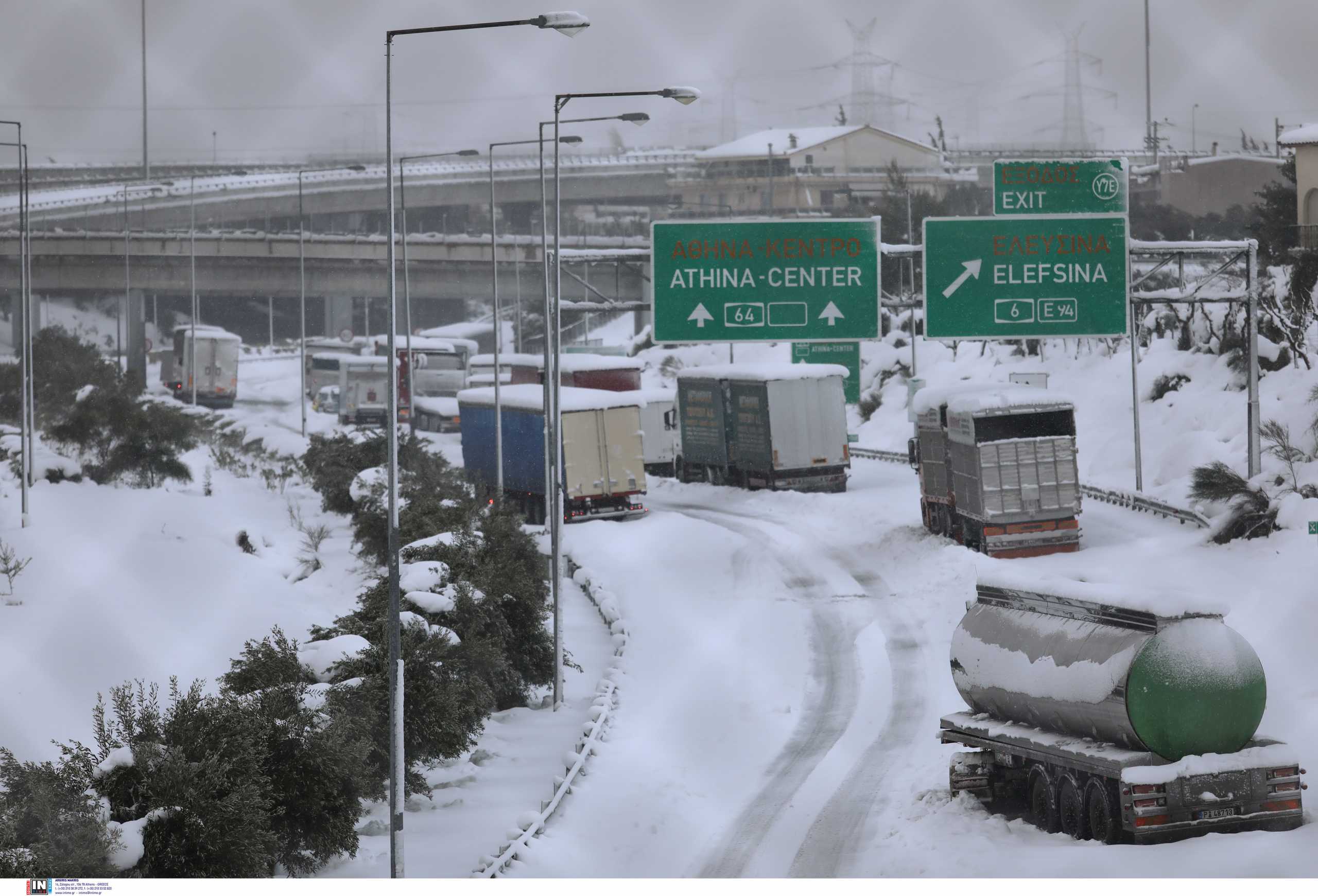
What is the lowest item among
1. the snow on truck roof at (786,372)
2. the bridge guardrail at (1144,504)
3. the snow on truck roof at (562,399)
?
the bridge guardrail at (1144,504)

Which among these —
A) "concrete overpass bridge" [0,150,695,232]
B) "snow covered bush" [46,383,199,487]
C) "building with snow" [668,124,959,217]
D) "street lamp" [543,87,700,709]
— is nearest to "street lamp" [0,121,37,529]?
"concrete overpass bridge" [0,150,695,232]

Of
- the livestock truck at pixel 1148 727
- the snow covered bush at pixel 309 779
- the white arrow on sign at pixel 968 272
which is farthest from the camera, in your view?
the white arrow on sign at pixel 968 272

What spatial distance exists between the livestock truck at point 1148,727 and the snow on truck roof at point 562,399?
2150 cm

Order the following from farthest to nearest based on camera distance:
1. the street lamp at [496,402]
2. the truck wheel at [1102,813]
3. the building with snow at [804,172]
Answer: the building with snow at [804,172]
the street lamp at [496,402]
the truck wheel at [1102,813]

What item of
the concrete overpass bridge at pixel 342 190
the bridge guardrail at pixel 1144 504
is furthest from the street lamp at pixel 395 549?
the concrete overpass bridge at pixel 342 190

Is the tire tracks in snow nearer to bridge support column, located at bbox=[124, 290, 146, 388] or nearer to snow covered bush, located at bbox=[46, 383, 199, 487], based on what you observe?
snow covered bush, located at bbox=[46, 383, 199, 487]

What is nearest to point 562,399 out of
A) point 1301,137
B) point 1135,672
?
point 1301,137

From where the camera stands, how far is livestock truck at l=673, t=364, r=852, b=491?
3872 cm

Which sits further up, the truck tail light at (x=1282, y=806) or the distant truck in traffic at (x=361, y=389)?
the distant truck in traffic at (x=361, y=389)

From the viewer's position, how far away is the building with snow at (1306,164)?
29.7m

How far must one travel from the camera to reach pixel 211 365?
69.8 m

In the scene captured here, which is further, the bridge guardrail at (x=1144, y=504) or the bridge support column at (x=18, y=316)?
the bridge support column at (x=18, y=316)

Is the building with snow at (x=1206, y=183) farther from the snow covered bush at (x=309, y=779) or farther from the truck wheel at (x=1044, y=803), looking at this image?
the snow covered bush at (x=309, y=779)

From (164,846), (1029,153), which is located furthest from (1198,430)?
(164,846)
